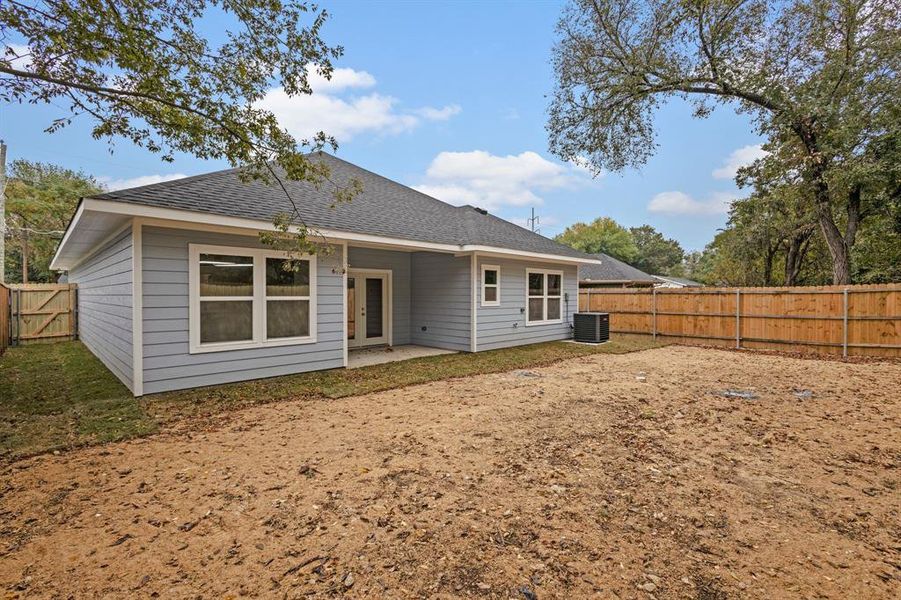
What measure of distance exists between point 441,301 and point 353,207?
304 cm

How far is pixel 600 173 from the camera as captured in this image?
12367mm

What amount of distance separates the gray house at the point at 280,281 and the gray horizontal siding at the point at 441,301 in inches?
1.3

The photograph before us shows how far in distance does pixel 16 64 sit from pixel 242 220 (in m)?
2.58

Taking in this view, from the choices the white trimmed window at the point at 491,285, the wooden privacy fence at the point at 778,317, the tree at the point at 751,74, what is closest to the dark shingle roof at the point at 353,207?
the white trimmed window at the point at 491,285

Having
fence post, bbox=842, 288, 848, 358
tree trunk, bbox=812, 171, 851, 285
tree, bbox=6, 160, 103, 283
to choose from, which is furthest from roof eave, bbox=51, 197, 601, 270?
tree, bbox=6, 160, 103, 283

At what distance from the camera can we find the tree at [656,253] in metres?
46.9

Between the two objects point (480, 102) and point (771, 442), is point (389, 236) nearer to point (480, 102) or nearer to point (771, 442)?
point (771, 442)

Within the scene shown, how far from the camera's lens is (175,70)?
14.8ft

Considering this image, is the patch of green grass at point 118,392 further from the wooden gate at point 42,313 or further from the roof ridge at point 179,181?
the wooden gate at point 42,313

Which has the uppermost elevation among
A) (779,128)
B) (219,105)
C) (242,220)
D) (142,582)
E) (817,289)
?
(779,128)

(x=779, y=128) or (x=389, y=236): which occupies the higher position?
(x=779, y=128)

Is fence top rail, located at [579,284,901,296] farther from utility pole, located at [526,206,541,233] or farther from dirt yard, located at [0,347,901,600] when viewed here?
utility pole, located at [526,206,541,233]

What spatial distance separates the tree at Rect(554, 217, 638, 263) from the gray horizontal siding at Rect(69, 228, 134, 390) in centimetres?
3473

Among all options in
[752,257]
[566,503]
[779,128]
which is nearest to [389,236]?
[566,503]
